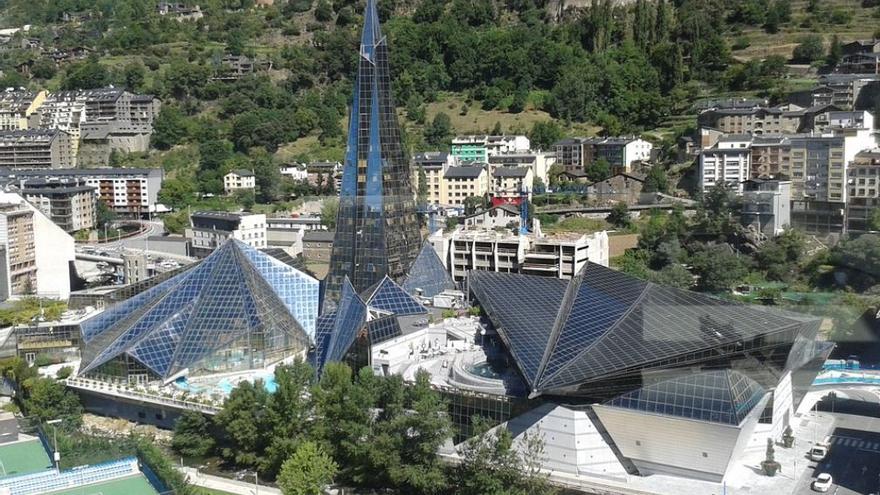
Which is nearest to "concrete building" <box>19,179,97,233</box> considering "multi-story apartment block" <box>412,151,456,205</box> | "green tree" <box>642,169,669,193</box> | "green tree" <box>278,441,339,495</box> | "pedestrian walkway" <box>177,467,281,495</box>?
"multi-story apartment block" <box>412,151,456,205</box>

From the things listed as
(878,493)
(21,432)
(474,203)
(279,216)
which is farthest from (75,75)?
(878,493)

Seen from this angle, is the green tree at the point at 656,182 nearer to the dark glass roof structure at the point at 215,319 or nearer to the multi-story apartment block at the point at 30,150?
the dark glass roof structure at the point at 215,319

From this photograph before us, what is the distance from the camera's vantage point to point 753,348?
20.1 m

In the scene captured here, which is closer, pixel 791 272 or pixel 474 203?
pixel 791 272

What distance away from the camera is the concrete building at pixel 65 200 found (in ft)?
150

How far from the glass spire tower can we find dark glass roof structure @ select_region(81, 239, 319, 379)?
1428mm

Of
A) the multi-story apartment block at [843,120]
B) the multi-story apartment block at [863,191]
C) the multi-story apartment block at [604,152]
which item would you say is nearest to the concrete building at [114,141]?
the multi-story apartment block at [604,152]

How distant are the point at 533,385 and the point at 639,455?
2.59m

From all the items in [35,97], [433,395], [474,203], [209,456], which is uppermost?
[35,97]

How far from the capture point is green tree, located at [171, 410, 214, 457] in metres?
22.3

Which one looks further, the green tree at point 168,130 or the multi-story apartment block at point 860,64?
the green tree at point 168,130

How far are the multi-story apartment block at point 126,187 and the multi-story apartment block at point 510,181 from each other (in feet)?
60.2

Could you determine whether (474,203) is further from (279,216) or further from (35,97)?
(35,97)

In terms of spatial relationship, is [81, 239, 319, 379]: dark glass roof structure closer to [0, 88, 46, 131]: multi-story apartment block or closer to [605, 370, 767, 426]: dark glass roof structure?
[605, 370, 767, 426]: dark glass roof structure
